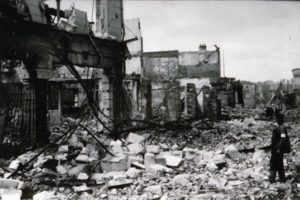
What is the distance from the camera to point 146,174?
8.25 m

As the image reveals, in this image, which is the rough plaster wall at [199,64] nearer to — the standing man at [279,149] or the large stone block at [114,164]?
the large stone block at [114,164]

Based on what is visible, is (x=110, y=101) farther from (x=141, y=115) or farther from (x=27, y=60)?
(x=141, y=115)

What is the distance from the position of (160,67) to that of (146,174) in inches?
1189

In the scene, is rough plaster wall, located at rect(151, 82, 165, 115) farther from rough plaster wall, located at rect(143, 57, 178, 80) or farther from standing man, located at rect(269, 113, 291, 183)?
standing man, located at rect(269, 113, 291, 183)

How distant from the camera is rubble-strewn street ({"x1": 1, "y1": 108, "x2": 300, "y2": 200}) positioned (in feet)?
22.6

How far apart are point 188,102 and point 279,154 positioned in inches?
460

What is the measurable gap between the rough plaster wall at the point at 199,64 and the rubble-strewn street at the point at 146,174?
2806cm

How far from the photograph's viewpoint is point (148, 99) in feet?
71.7

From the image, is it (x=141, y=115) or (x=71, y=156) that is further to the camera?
(x=141, y=115)

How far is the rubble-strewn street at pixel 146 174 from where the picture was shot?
6875 mm

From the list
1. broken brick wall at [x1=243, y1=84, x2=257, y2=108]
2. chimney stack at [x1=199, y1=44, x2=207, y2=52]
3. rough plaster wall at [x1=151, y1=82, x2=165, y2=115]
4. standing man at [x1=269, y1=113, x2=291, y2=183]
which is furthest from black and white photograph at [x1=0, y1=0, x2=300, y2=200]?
chimney stack at [x1=199, y1=44, x2=207, y2=52]

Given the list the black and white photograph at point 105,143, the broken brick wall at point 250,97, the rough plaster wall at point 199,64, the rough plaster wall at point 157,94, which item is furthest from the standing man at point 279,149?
the rough plaster wall at point 199,64

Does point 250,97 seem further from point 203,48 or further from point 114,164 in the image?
point 114,164

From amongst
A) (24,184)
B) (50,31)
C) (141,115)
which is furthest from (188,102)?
(24,184)
